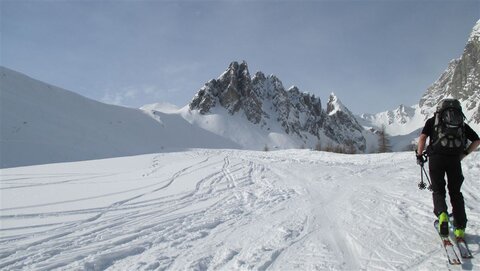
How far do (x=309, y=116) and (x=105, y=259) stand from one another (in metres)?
157

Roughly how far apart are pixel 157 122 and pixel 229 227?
267 feet

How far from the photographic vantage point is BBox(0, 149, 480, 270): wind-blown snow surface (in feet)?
15.2

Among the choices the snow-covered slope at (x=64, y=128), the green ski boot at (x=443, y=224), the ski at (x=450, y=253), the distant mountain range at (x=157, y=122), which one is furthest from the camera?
the distant mountain range at (x=157, y=122)

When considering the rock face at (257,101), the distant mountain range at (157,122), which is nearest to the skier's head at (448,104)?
the distant mountain range at (157,122)

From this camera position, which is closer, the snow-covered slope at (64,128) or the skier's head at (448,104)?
the skier's head at (448,104)

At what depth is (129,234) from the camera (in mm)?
6039

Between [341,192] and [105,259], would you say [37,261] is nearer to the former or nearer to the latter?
[105,259]

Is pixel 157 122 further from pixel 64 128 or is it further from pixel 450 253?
pixel 450 253

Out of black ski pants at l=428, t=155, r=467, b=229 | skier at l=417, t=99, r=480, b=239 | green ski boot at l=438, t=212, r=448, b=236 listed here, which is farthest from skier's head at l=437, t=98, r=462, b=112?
green ski boot at l=438, t=212, r=448, b=236

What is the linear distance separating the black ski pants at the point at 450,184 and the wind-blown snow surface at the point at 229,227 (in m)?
0.49

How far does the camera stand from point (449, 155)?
483cm

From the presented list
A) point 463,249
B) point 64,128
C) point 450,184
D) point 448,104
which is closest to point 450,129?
point 448,104

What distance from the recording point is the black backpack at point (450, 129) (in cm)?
473

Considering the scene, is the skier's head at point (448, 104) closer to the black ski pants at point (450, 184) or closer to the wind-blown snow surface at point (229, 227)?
the black ski pants at point (450, 184)
